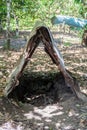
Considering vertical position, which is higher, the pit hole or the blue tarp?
the blue tarp

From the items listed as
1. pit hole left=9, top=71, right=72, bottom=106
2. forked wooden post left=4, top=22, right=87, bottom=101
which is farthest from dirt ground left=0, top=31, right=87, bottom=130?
forked wooden post left=4, top=22, right=87, bottom=101

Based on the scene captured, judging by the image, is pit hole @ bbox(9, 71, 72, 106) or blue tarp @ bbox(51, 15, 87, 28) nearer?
pit hole @ bbox(9, 71, 72, 106)

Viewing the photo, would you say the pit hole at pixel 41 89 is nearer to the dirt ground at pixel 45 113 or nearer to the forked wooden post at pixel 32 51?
the dirt ground at pixel 45 113

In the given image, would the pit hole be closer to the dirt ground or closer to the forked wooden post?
the dirt ground

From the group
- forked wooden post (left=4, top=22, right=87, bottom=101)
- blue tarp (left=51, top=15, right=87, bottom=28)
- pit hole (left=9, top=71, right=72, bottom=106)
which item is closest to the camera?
forked wooden post (left=4, top=22, right=87, bottom=101)

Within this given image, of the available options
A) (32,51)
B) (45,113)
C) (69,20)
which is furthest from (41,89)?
(69,20)

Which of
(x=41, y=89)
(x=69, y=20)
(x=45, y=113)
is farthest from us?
(x=69, y=20)

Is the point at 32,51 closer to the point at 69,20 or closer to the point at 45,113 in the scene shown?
the point at 45,113

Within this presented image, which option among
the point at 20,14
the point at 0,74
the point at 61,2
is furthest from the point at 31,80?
the point at 61,2

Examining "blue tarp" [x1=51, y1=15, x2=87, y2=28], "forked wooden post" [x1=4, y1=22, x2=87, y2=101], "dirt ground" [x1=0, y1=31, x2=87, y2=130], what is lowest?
"dirt ground" [x1=0, y1=31, x2=87, y2=130]

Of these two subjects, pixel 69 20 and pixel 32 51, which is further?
pixel 69 20

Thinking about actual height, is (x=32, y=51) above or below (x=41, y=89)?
above

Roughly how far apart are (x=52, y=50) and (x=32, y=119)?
1.70 metres

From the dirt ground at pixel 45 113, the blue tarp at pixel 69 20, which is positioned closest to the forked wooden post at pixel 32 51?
the dirt ground at pixel 45 113
